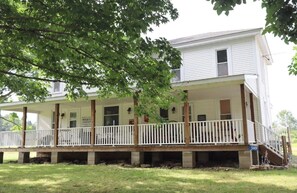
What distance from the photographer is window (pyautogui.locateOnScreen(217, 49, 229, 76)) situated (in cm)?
1623

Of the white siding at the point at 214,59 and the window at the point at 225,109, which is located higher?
the white siding at the point at 214,59

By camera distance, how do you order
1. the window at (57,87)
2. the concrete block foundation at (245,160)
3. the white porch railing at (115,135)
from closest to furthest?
the concrete block foundation at (245,160) < the white porch railing at (115,135) < the window at (57,87)

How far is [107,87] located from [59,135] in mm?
7874

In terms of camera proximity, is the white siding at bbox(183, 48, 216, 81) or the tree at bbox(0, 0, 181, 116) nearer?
the tree at bbox(0, 0, 181, 116)

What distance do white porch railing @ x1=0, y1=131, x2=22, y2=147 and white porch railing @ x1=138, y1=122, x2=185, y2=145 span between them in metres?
8.13

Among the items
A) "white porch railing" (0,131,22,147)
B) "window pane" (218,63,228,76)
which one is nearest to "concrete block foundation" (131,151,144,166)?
"window pane" (218,63,228,76)

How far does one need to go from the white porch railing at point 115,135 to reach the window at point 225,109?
4717mm

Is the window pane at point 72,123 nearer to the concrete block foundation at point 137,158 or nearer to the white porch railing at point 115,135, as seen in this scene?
the white porch railing at point 115,135

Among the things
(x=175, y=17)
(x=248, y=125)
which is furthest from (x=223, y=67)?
(x=175, y=17)

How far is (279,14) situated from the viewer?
13.9 ft

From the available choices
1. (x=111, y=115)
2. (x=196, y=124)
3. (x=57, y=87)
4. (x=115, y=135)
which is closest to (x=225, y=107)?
(x=196, y=124)

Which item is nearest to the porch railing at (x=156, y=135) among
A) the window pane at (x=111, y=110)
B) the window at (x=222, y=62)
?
the window pane at (x=111, y=110)

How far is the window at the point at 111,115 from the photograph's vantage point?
61.0ft

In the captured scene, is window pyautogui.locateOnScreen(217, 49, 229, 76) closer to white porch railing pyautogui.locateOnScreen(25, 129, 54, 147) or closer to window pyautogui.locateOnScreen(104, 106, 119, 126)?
window pyautogui.locateOnScreen(104, 106, 119, 126)
